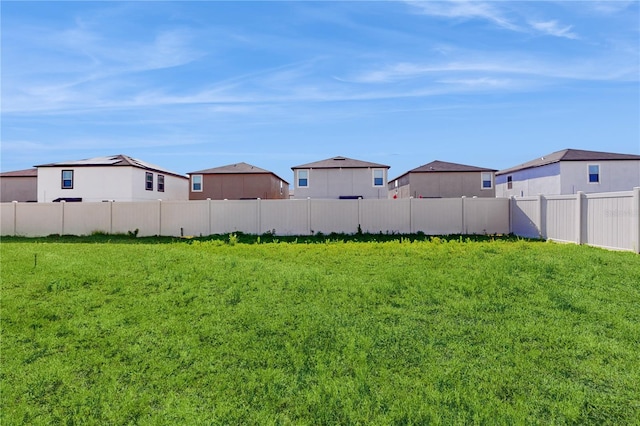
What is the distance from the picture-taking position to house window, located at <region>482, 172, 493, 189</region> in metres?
29.4

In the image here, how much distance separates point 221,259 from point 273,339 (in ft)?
16.4

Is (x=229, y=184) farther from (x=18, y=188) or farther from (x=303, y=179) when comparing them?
(x=18, y=188)

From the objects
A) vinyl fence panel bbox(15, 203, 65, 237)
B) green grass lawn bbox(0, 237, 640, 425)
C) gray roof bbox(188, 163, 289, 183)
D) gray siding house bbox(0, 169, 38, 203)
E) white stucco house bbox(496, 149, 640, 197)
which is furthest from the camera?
gray siding house bbox(0, 169, 38, 203)

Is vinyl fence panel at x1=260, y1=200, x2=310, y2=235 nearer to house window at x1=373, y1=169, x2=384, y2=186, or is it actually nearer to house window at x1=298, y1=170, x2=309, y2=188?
house window at x1=298, y1=170, x2=309, y2=188

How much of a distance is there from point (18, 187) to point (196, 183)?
16.6 meters

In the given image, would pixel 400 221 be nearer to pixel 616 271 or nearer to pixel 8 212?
pixel 616 271

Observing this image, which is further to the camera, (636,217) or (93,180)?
(93,180)

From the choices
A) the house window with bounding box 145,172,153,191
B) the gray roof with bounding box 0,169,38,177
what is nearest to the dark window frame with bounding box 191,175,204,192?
the house window with bounding box 145,172,153,191

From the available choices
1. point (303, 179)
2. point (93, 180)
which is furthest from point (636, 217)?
point (93, 180)

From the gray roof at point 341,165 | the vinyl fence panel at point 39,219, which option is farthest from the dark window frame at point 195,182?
the vinyl fence panel at point 39,219

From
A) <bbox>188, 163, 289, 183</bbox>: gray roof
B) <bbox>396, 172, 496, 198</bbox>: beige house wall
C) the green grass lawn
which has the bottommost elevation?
the green grass lawn

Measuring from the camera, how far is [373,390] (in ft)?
15.7

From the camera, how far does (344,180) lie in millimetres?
27797

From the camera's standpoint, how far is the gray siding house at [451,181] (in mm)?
29359
